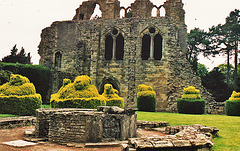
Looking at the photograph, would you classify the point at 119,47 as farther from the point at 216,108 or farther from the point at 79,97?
the point at 79,97

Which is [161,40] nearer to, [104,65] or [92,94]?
[104,65]

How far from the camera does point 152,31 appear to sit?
72.5 ft

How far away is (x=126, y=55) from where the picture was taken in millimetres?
21984

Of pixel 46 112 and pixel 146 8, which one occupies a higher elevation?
pixel 146 8

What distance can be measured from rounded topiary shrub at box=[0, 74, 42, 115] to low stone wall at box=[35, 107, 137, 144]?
495 centimetres

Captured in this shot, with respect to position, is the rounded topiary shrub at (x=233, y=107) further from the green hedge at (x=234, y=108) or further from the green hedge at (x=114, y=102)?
the green hedge at (x=114, y=102)

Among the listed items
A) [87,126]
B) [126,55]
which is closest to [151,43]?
[126,55]

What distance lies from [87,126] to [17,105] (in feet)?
22.1

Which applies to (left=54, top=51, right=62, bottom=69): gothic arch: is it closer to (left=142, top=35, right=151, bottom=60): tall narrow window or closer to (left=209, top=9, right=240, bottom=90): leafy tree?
(left=142, top=35, right=151, bottom=60): tall narrow window

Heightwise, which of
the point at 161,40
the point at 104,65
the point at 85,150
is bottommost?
the point at 85,150

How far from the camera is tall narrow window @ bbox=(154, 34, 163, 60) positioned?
2205cm

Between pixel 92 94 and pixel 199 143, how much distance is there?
618 cm

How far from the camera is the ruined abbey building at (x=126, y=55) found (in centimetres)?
2092

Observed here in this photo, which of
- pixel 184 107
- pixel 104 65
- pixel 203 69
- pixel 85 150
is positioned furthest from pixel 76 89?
pixel 203 69
